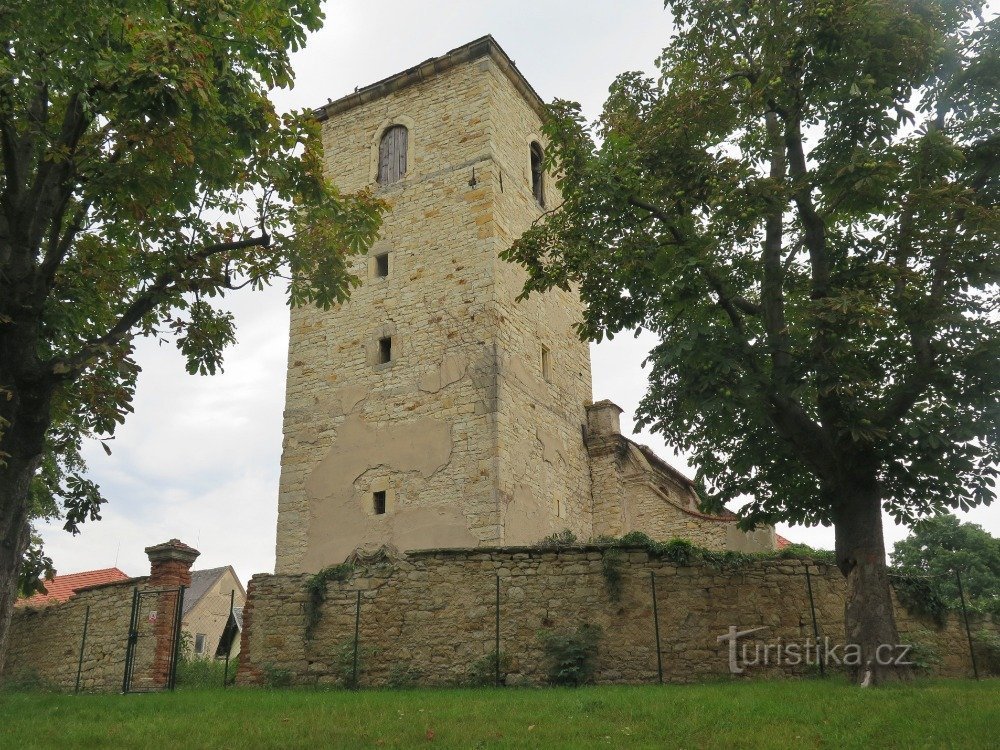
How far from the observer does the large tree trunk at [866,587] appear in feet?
32.2

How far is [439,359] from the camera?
1697cm

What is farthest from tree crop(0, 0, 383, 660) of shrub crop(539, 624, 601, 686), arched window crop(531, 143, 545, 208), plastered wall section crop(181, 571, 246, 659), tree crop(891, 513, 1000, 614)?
plastered wall section crop(181, 571, 246, 659)

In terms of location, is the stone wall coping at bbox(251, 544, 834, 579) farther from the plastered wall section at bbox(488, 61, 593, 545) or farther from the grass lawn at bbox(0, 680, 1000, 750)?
the plastered wall section at bbox(488, 61, 593, 545)

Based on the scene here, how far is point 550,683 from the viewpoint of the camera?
11.3 meters

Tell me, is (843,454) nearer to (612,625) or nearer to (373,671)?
(612,625)

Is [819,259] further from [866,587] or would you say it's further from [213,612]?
[213,612]

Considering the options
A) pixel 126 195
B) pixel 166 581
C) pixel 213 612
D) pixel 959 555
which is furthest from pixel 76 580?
pixel 959 555

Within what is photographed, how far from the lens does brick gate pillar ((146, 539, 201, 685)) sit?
45.3ft

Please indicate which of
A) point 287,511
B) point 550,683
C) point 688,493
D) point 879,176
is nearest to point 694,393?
point 879,176

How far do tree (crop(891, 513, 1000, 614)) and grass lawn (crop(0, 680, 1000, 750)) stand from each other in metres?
22.4

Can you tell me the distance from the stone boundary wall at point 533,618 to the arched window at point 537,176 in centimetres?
1054

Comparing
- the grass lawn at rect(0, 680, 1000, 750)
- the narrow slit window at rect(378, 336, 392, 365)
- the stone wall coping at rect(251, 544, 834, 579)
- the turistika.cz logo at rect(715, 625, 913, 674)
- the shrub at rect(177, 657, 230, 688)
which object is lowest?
the grass lawn at rect(0, 680, 1000, 750)

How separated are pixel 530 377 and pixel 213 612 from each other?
27.0 m

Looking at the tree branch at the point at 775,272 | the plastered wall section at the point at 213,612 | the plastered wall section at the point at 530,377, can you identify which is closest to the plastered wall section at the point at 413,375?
the plastered wall section at the point at 530,377
